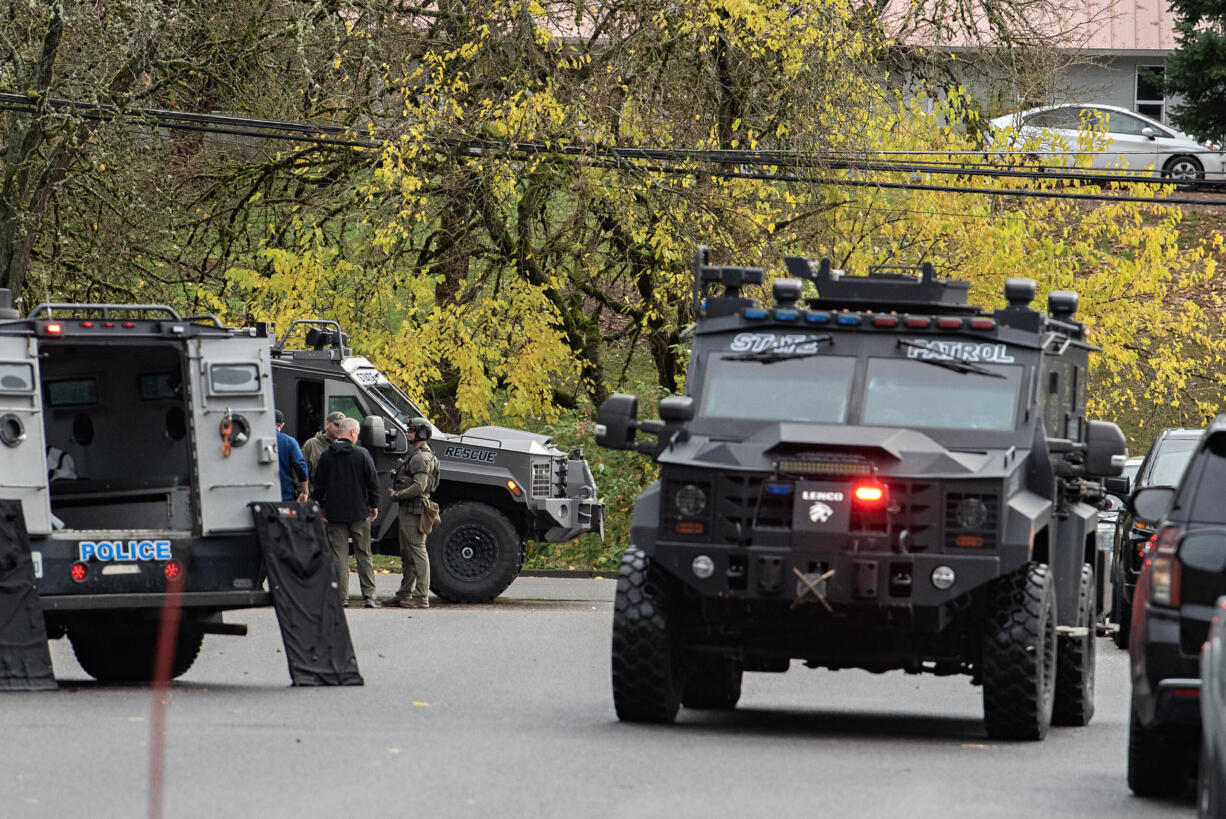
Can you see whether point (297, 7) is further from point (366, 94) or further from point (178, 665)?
point (178, 665)

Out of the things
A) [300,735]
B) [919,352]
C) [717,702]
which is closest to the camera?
[300,735]

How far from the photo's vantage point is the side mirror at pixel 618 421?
1201 cm

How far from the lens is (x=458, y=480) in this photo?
21.7 metres

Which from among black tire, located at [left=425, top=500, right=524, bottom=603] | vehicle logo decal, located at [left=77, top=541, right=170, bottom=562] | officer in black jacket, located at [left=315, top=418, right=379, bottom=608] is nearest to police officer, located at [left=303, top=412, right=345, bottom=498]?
officer in black jacket, located at [left=315, top=418, right=379, bottom=608]

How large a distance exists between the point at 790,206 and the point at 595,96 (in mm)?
2969

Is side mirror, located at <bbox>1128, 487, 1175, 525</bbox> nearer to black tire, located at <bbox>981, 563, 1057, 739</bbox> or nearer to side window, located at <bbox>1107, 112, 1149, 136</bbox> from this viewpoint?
black tire, located at <bbox>981, 563, 1057, 739</bbox>

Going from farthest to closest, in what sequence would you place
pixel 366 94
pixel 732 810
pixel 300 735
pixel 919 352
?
pixel 366 94
pixel 919 352
pixel 300 735
pixel 732 810

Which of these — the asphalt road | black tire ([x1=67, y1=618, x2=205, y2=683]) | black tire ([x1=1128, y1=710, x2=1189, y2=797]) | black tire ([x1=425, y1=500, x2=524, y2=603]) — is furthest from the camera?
black tire ([x1=425, y1=500, x2=524, y2=603])

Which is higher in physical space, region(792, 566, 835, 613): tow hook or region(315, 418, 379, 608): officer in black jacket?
region(792, 566, 835, 613): tow hook

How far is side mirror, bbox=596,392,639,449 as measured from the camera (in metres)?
12.0

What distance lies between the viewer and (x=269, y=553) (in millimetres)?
13078

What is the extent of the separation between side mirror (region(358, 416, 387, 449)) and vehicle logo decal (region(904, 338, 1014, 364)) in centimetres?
985

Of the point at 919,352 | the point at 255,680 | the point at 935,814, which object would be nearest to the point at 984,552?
the point at 919,352

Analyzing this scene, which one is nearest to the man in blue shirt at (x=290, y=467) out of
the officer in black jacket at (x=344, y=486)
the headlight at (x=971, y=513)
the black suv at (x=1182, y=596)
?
the officer in black jacket at (x=344, y=486)
